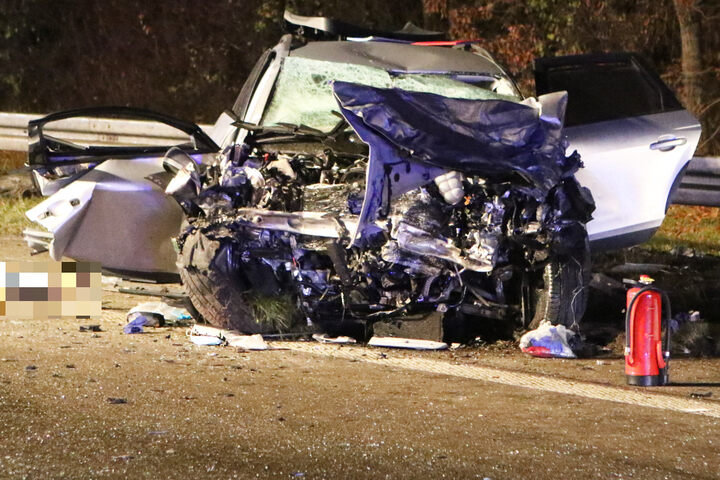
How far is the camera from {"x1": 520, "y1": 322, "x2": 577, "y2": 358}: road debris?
673cm

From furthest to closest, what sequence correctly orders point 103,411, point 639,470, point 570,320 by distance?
point 570,320, point 103,411, point 639,470

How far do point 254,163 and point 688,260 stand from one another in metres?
4.36

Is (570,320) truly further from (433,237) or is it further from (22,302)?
(22,302)

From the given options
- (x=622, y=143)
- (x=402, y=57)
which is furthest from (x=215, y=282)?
(x=622, y=143)

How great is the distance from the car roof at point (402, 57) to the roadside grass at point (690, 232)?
3372 millimetres

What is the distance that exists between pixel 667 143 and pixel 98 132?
7396 mm

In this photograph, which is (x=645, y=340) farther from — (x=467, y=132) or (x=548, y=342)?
(x=467, y=132)

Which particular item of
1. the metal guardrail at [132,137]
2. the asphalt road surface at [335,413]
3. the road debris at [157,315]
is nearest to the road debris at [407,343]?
the asphalt road surface at [335,413]

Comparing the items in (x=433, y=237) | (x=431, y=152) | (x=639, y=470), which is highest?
(x=431, y=152)

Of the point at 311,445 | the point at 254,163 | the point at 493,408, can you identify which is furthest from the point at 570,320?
the point at 311,445

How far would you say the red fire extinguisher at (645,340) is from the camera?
601 cm

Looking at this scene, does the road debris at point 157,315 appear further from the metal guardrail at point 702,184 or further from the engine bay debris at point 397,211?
the metal guardrail at point 702,184

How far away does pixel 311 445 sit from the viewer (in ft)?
15.9

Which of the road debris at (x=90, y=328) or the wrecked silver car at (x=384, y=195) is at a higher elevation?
the wrecked silver car at (x=384, y=195)
